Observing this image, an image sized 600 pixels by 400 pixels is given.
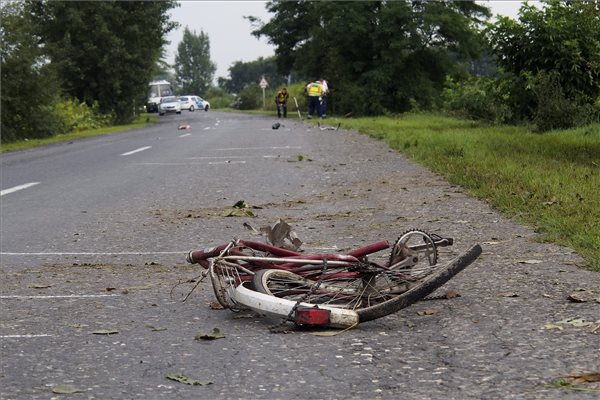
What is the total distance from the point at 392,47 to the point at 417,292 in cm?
4131

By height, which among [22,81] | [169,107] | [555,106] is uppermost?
[22,81]

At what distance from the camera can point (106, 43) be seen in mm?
50375

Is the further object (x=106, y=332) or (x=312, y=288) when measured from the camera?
(x=312, y=288)

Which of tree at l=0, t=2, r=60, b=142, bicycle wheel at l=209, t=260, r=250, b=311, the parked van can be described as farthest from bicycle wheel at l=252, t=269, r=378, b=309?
the parked van

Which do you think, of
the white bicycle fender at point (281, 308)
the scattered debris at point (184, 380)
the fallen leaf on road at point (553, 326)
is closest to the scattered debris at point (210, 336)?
the white bicycle fender at point (281, 308)

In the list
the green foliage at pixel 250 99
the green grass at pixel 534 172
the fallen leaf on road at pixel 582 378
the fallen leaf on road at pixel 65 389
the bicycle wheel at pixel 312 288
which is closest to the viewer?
the fallen leaf on road at pixel 582 378

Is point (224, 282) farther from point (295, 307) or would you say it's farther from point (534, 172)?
point (534, 172)

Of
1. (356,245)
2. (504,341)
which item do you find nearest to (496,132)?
(356,245)

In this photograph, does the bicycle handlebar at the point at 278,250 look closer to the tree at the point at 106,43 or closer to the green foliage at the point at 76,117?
the green foliage at the point at 76,117

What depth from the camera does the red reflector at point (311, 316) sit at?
4395mm

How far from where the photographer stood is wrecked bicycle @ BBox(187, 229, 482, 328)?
4445 mm

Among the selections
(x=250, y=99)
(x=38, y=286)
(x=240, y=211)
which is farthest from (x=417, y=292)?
(x=250, y=99)

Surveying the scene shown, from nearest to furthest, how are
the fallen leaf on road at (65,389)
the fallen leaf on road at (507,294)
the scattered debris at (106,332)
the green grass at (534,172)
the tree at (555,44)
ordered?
the fallen leaf on road at (65,389) < the scattered debris at (106,332) < the fallen leaf on road at (507,294) < the green grass at (534,172) < the tree at (555,44)

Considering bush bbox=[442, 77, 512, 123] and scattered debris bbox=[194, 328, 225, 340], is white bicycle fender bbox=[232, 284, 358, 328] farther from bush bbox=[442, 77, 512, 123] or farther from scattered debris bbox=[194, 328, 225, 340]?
bush bbox=[442, 77, 512, 123]
